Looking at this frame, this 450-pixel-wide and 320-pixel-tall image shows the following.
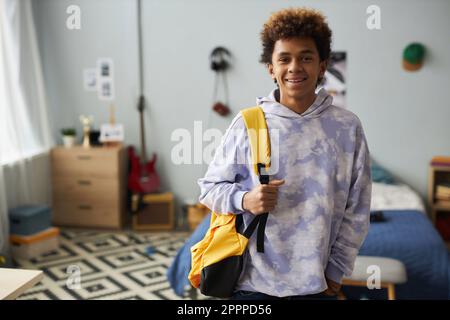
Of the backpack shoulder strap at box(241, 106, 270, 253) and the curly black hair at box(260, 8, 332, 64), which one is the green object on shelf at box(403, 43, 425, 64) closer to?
the curly black hair at box(260, 8, 332, 64)

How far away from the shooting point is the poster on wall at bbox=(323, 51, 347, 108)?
4039 mm

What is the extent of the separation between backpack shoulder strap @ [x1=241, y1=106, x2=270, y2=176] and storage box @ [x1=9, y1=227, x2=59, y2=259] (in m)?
2.81

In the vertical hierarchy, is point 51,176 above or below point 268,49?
below

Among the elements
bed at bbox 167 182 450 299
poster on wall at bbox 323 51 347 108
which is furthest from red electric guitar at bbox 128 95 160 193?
poster on wall at bbox 323 51 347 108

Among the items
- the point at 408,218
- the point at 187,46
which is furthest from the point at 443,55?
the point at 187,46

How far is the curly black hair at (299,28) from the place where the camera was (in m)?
1.22

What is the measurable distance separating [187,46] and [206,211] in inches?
54.0

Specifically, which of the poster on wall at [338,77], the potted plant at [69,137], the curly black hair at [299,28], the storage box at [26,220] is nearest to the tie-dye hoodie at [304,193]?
the curly black hair at [299,28]

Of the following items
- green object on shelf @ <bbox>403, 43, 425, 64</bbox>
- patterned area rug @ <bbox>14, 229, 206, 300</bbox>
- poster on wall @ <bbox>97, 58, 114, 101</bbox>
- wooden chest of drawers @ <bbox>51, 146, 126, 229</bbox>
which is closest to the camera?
patterned area rug @ <bbox>14, 229, 206, 300</bbox>

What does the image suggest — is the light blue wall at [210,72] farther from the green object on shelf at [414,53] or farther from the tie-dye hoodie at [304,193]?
the tie-dye hoodie at [304,193]

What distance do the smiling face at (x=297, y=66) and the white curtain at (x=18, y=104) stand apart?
2.84 meters

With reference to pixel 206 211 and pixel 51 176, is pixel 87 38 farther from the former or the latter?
pixel 206 211

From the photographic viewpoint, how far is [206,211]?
417 centimetres
